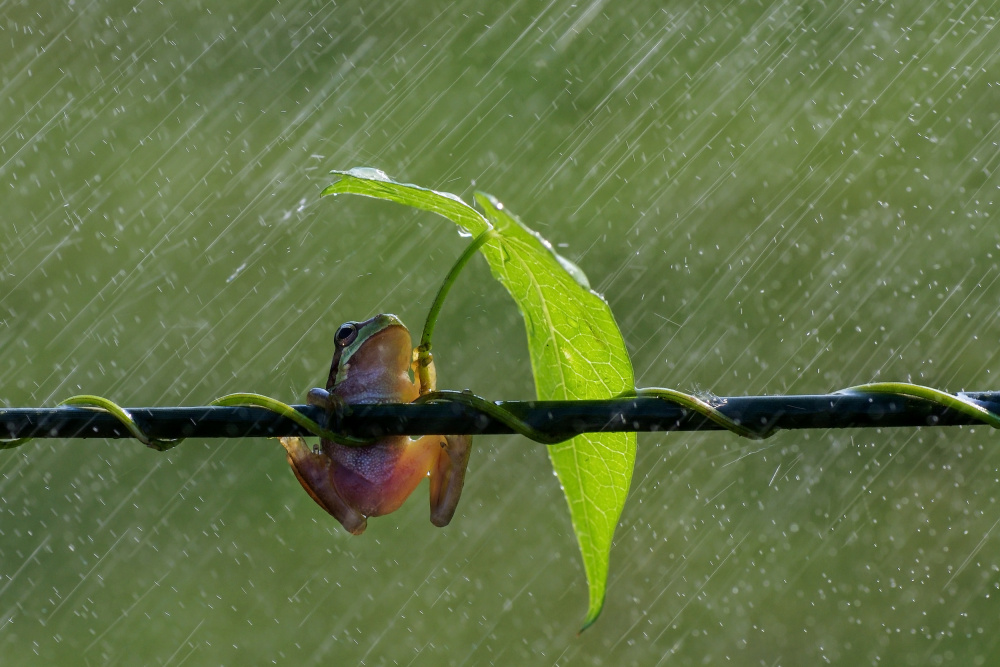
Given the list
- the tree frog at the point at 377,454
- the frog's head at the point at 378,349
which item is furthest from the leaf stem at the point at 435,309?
the frog's head at the point at 378,349

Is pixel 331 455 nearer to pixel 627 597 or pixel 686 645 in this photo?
pixel 627 597

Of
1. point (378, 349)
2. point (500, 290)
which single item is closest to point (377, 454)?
point (378, 349)

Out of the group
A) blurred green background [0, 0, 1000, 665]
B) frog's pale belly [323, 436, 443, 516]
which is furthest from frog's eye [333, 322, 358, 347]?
blurred green background [0, 0, 1000, 665]

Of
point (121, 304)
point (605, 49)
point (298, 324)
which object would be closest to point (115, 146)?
point (121, 304)

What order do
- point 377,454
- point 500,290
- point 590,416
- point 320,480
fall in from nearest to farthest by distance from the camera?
1. point 590,416
2. point 377,454
3. point 320,480
4. point 500,290

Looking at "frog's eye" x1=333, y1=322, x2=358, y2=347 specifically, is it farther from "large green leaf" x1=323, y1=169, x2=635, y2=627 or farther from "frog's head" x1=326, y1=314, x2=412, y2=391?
"large green leaf" x1=323, y1=169, x2=635, y2=627

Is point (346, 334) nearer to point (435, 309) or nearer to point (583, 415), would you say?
point (435, 309)
